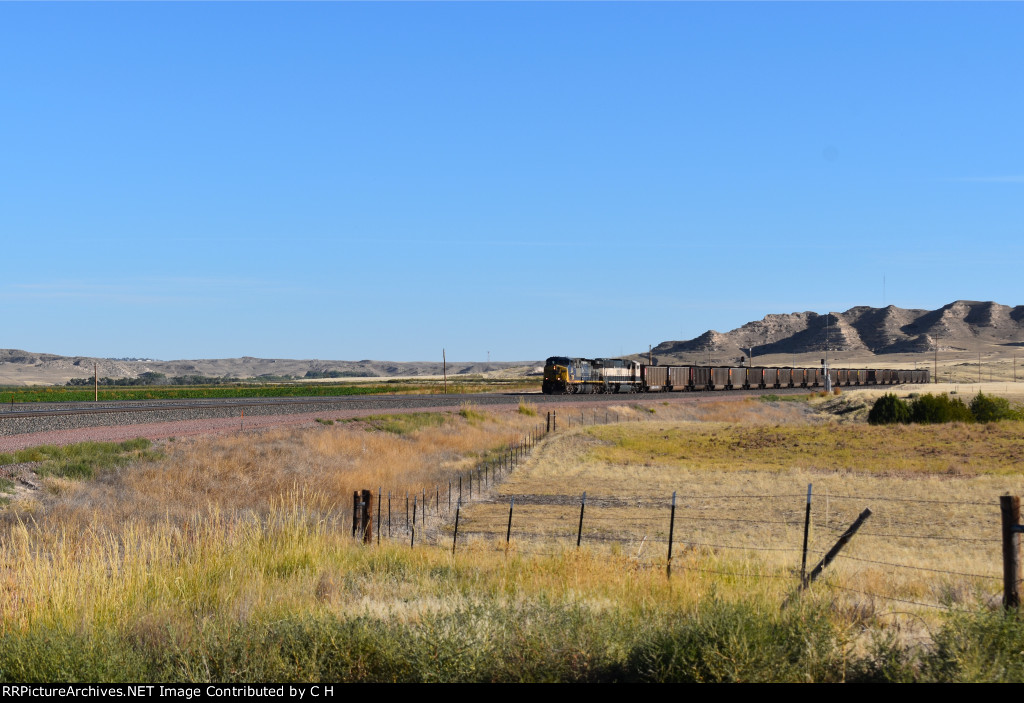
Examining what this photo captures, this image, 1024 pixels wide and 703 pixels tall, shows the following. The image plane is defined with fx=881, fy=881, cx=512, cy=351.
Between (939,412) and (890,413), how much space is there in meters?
2.99

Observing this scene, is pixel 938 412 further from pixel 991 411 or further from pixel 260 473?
pixel 260 473

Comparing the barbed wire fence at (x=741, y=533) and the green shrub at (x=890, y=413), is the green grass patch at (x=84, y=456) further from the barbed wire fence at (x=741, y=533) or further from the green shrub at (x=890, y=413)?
the green shrub at (x=890, y=413)

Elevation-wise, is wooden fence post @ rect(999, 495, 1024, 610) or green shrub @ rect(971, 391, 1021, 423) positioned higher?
wooden fence post @ rect(999, 495, 1024, 610)

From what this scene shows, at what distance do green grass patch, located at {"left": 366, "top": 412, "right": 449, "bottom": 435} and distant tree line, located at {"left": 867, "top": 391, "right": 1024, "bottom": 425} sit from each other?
29.3 metres

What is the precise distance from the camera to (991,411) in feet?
189

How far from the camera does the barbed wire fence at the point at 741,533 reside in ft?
42.2

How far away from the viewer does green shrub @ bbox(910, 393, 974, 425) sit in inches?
2224

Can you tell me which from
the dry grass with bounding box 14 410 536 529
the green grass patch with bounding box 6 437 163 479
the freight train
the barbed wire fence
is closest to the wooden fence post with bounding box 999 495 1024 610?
the barbed wire fence

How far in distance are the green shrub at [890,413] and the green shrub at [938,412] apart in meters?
0.48

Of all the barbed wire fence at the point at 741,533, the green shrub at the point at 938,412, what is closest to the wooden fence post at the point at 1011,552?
the barbed wire fence at the point at 741,533

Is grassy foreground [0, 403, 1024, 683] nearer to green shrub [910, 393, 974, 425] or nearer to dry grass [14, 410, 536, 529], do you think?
dry grass [14, 410, 536, 529]

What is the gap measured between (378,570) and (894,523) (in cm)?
1532

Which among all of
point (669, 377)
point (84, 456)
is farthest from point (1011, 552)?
point (669, 377)

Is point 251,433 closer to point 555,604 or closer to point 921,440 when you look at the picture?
point 555,604
